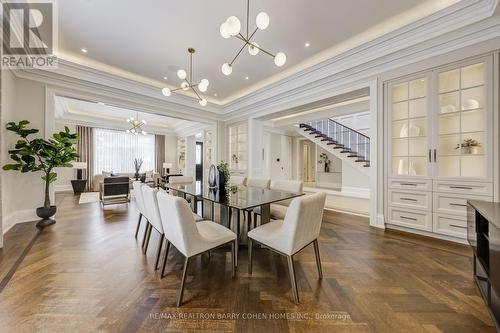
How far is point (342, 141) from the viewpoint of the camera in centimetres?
644

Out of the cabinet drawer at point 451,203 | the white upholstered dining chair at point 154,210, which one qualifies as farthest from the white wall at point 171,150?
the cabinet drawer at point 451,203

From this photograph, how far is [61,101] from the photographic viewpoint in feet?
19.1

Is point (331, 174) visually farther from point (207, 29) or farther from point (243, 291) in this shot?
point (243, 291)

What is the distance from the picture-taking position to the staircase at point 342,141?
5.75 metres

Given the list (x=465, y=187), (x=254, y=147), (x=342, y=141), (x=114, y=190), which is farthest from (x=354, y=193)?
(x=114, y=190)

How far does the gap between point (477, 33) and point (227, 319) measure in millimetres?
4278

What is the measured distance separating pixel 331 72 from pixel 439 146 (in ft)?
6.89

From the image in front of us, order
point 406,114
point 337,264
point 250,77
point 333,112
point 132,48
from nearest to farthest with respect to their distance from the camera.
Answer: point 337,264, point 406,114, point 132,48, point 250,77, point 333,112

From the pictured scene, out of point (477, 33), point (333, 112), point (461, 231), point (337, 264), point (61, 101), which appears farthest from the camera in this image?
point (61, 101)

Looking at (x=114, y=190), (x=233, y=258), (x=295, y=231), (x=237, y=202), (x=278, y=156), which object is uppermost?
(x=278, y=156)

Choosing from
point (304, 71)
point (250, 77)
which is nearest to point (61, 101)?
point (250, 77)

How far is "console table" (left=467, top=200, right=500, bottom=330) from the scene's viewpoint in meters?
1.28

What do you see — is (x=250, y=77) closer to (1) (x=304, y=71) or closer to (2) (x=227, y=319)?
(1) (x=304, y=71)

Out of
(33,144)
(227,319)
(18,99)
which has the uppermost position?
(18,99)
